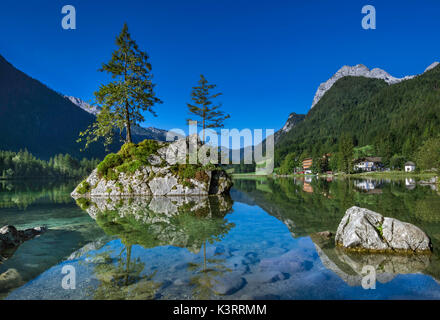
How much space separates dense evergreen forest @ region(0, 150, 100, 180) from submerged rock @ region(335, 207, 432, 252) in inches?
6450

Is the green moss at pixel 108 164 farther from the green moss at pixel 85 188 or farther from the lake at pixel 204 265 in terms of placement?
the lake at pixel 204 265

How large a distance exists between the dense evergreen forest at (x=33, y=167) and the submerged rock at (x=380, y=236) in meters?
164

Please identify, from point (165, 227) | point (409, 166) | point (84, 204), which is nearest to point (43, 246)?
point (165, 227)

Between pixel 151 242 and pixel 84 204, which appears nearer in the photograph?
pixel 151 242

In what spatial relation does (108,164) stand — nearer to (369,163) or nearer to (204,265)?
(204,265)

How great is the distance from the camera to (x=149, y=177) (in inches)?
1100

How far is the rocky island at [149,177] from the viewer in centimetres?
2744

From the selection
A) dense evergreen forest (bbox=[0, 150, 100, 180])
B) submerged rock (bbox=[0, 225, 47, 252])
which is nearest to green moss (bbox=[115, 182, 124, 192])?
submerged rock (bbox=[0, 225, 47, 252])

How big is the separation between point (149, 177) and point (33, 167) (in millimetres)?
157855

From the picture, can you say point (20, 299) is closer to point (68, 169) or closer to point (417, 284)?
point (417, 284)

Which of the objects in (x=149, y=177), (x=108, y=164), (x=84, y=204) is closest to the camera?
(x=84, y=204)

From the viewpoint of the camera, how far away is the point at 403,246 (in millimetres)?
8578

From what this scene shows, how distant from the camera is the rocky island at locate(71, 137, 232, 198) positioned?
90.0 feet
